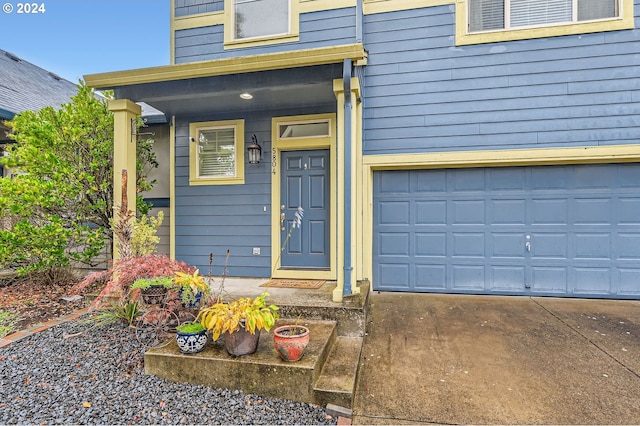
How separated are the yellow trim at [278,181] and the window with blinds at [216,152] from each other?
0.67 m

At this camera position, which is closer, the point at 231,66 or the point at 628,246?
the point at 231,66

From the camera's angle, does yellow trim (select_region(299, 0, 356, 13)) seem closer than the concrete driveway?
No

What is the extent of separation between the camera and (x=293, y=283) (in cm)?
433

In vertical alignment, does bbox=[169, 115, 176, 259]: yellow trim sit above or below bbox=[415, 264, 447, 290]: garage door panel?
above

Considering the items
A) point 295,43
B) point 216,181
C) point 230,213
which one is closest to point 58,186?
point 216,181

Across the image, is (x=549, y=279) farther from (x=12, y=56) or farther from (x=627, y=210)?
(x=12, y=56)

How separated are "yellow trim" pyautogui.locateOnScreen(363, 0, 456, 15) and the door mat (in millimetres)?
3718

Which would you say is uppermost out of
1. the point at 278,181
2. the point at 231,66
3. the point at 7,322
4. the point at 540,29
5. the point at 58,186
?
the point at 540,29

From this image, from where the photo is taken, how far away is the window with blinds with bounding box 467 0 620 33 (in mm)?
A: 4145

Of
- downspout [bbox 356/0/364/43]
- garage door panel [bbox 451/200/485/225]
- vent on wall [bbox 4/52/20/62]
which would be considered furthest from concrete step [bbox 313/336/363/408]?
vent on wall [bbox 4/52/20/62]

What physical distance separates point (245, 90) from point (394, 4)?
240cm

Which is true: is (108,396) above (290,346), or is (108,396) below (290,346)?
below

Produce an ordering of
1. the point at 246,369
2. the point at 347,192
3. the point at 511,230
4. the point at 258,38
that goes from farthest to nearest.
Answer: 1. the point at 258,38
2. the point at 511,230
3. the point at 347,192
4. the point at 246,369

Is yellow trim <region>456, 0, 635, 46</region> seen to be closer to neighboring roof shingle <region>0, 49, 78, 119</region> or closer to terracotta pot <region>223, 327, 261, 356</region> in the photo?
terracotta pot <region>223, 327, 261, 356</region>
